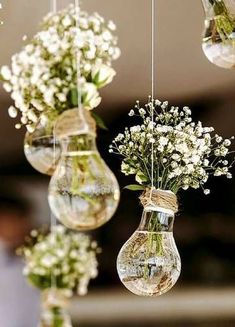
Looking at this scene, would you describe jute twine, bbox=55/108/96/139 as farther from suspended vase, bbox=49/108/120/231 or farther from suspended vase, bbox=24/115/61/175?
suspended vase, bbox=24/115/61/175

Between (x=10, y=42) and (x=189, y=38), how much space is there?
2.19ft

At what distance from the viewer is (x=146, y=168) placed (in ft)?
7.63

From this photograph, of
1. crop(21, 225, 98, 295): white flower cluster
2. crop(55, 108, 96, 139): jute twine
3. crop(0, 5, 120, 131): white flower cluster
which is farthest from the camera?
crop(21, 225, 98, 295): white flower cluster

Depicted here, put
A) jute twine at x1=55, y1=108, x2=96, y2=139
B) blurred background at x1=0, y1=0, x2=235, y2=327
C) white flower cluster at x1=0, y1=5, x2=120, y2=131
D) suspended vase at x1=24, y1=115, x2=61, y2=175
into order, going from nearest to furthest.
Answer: jute twine at x1=55, y1=108, x2=96, y2=139
white flower cluster at x1=0, y1=5, x2=120, y2=131
suspended vase at x1=24, y1=115, x2=61, y2=175
blurred background at x1=0, y1=0, x2=235, y2=327

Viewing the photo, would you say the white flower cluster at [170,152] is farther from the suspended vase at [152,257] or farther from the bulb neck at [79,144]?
the bulb neck at [79,144]

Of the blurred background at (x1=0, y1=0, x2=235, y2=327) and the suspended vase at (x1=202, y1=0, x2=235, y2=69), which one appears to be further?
the blurred background at (x1=0, y1=0, x2=235, y2=327)

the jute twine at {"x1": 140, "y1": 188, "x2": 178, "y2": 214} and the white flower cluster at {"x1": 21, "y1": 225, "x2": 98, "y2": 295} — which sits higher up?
the jute twine at {"x1": 140, "y1": 188, "x2": 178, "y2": 214}

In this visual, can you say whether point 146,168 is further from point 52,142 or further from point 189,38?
point 189,38

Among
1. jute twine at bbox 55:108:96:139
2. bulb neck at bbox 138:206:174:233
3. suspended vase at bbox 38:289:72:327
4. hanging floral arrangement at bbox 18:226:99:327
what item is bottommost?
suspended vase at bbox 38:289:72:327

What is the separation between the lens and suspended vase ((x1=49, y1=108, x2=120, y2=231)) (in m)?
1.88

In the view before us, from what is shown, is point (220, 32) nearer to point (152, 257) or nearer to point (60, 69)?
point (60, 69)

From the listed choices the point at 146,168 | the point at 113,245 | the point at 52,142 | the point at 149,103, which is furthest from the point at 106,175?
the point at 113,245

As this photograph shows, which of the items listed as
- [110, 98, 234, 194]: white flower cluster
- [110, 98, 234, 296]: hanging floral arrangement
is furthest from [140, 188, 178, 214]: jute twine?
A: [110, 98, 234, 194]: white flower cluster

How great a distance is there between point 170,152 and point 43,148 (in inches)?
16.7
